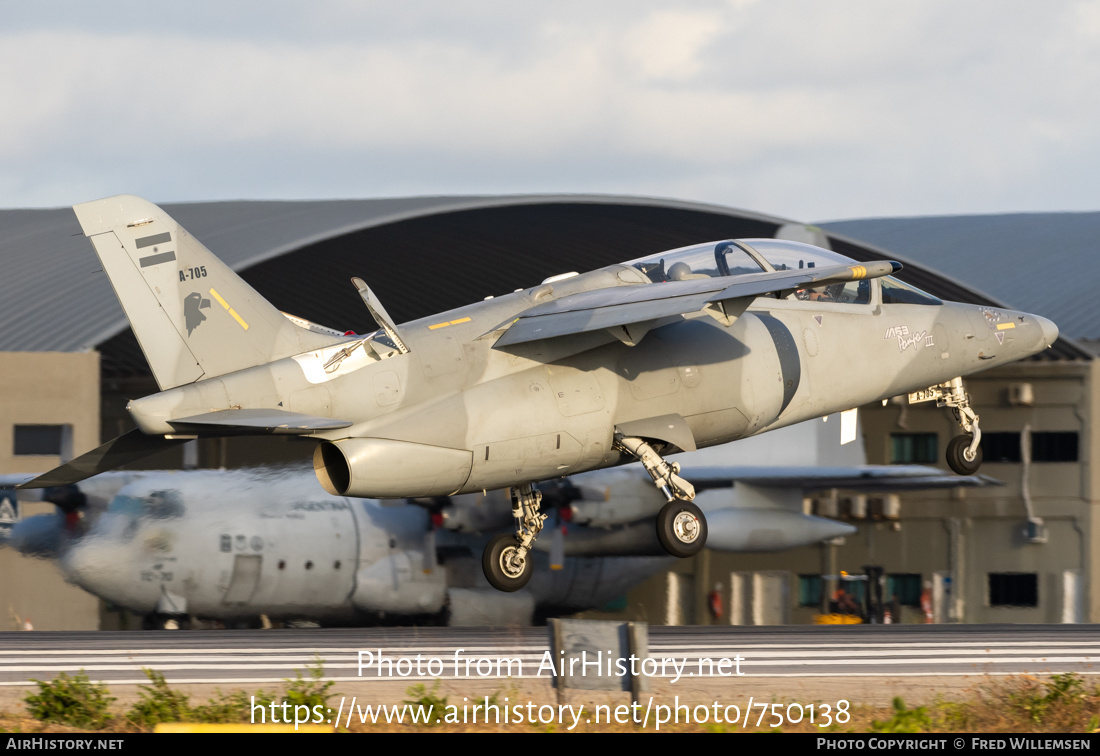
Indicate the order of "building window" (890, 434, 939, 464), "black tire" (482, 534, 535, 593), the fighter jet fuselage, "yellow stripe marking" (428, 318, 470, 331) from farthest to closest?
"building window" (890, 434, 939, 464)
"black tire" (482, 534, 535, 593)
"yellow stripe marking" (428, 318, 470, 331)
the fighter jet fuselage

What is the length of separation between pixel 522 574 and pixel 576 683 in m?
4.14

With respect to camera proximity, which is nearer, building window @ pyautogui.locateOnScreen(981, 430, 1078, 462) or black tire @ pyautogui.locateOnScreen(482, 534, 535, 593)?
black tire @ pyautogui.locateOnScreen(482, 534, 535, 593)

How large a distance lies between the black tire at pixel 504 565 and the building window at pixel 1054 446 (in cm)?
2496

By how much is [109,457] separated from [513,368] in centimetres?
470

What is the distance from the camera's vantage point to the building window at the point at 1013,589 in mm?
38562

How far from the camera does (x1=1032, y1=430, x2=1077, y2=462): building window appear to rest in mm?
37688

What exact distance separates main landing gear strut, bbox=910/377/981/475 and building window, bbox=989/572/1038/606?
20674mm

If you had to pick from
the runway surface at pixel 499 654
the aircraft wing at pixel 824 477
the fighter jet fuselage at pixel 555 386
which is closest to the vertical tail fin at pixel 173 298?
the fighter jet fuselage at pixel 555 386

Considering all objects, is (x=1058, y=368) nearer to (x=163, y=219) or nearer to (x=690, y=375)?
(x=690, y=375)

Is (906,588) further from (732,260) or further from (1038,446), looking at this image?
(732,260)

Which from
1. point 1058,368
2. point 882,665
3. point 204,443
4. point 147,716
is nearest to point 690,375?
point 882,665
